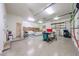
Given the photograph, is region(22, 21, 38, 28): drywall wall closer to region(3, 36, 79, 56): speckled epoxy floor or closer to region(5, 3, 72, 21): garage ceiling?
region(5, 3, 72, 21): garage ceiling

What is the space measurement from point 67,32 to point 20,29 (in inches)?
200

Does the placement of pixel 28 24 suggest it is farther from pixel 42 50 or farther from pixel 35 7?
pixel 42 50

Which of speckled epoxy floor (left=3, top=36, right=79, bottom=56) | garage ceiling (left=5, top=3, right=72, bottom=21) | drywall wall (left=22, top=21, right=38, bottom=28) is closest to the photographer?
speckled epoxy floor (left=3, top=36, right=79, bottom=56)

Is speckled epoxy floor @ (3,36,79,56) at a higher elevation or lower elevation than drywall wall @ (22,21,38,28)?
lower

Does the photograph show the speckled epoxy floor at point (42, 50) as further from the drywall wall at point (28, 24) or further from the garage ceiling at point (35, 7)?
the drywall wall at point (28, 24)

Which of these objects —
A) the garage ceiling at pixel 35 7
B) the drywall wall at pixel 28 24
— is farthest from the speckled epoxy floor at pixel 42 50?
the drywall wall at pixel 28 24

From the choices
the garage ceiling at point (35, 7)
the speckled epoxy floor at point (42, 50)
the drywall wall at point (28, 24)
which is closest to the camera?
the speckled epoxy floor at point (42, 50)

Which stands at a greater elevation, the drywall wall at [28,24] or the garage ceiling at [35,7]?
the garage ceiling at [35,7]

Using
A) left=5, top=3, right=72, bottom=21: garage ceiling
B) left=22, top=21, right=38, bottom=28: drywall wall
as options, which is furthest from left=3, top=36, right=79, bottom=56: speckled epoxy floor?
left=22, top=21, right=38, bottom=28: drywall wall

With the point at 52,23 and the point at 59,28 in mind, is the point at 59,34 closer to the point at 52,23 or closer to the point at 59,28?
the point at 59,28

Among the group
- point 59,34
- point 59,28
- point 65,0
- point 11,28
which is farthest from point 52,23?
point 65,0

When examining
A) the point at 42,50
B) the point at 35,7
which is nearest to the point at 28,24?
the point at 35,7

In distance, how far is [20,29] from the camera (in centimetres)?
711

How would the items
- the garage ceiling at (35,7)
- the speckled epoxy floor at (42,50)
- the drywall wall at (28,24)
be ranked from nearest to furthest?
the speckled epoxy floor at (42,50) < the garage ceiling at (35,7) < the drywall wall at (28,24)
